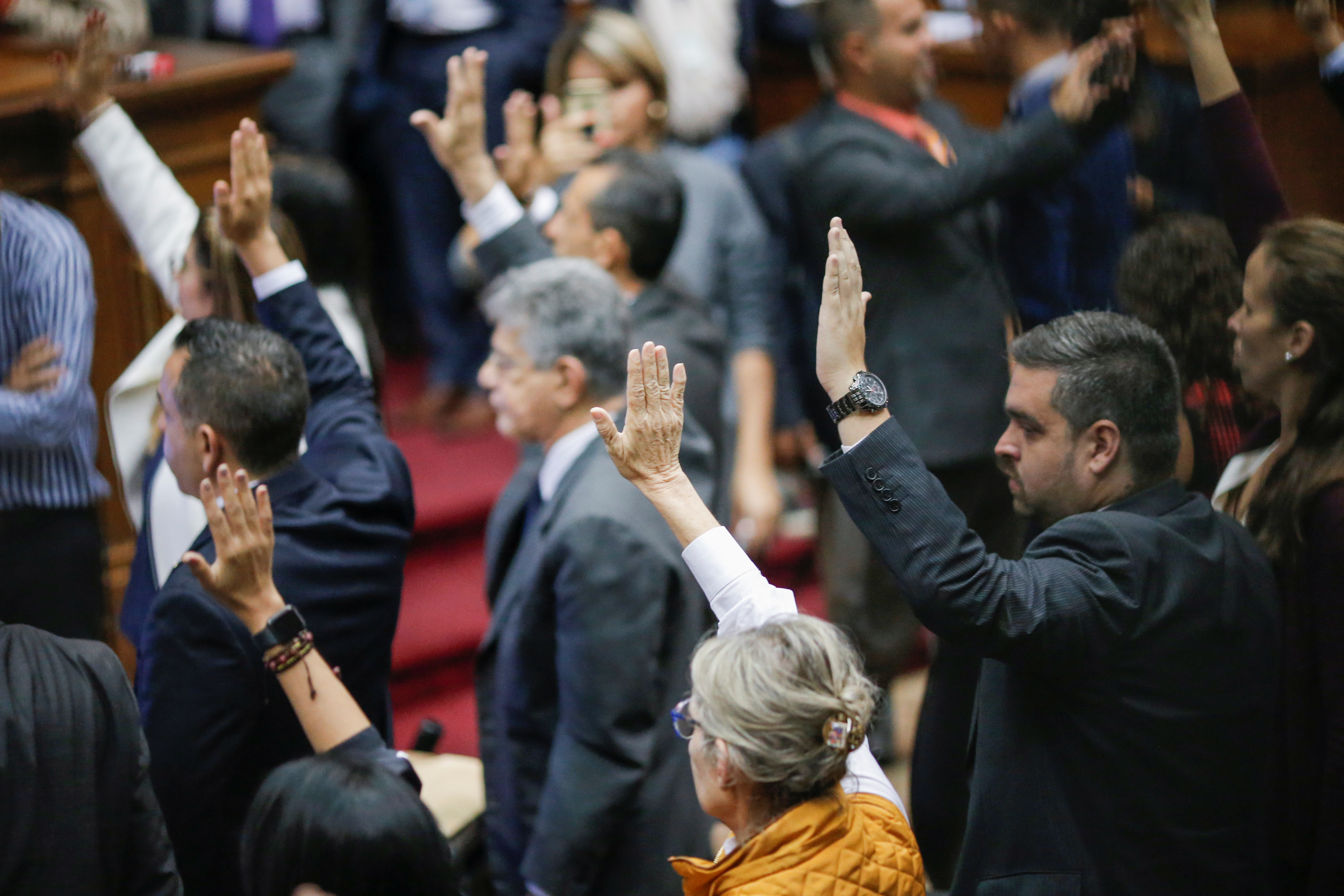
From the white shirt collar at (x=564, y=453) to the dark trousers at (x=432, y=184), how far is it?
243 centimetres

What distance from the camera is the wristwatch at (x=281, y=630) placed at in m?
1.89

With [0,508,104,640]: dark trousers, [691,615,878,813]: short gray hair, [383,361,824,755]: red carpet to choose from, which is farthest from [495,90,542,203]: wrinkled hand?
[691,615,878,813]: short gray hair

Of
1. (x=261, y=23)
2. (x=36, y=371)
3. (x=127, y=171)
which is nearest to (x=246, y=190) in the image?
(x=127, y=171)

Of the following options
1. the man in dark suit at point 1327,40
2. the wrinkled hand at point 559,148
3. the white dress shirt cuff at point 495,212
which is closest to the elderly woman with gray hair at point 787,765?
the man in dark suit at point 1327,40

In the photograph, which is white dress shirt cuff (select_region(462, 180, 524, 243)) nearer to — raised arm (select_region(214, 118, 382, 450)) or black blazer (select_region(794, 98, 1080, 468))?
raised arm (select_region(214, 118, 382, 450))

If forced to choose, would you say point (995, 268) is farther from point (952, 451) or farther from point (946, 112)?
point (946, 112)

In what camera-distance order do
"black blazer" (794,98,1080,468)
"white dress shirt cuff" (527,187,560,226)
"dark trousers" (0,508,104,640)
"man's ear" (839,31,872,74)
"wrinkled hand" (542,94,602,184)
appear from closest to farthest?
"dark trousers" (0,508,104,640) → "black blazer" (794,98,1080,468) → "man's ear" (839,31,872,74) → "white dress shirt cuff" (527,187,560,226) → "wrinkled hand" (542,94,602,184)

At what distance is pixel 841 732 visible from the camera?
5.25ft

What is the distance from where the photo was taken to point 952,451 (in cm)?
295

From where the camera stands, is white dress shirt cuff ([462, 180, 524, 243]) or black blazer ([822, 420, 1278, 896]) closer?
black blazer ([822, 420, 1278, 896])

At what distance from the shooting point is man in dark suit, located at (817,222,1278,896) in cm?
173

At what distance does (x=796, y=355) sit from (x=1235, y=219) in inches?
63.4

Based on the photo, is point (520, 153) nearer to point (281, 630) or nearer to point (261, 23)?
point (281, 630)

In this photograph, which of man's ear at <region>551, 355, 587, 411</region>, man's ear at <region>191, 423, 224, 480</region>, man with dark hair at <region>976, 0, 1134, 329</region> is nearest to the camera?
man's ear at <region>191, 423, 224, 480</region>
